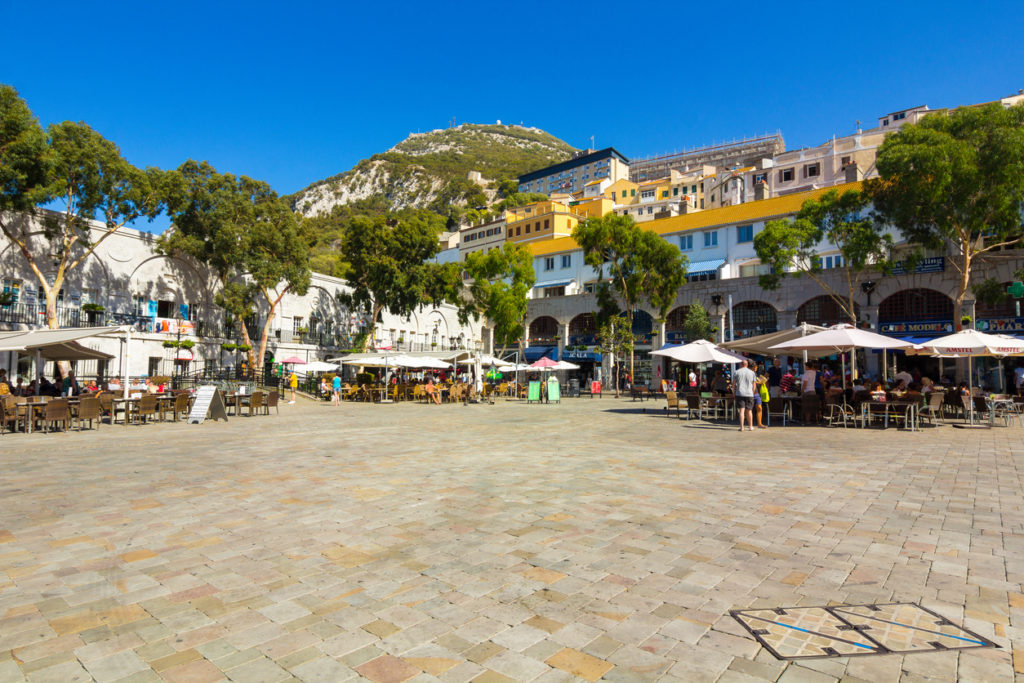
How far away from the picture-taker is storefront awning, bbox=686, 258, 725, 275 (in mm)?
39662

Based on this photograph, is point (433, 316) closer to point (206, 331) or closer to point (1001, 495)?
point (206, 331)

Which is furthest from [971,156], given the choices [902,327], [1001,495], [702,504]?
[702,504]

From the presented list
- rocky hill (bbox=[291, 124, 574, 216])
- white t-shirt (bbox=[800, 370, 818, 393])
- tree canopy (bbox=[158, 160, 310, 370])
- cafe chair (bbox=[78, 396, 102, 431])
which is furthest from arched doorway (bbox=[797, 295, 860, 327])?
rocky hill (bbox=[291, 124, 574, 216])

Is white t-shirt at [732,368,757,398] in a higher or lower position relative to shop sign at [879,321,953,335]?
lower

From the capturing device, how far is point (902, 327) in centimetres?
3052

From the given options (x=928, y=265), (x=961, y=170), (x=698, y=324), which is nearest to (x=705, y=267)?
(x=698, y=324)

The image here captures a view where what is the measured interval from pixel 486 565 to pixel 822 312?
34.5 m

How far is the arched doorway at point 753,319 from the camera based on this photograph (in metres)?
35.2

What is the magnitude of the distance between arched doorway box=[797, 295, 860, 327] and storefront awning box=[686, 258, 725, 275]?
6.85 meters

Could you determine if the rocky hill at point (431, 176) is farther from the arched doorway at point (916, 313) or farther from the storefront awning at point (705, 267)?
the arched doorway at point (916, 313)

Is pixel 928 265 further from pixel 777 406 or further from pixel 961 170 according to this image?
pixel 777 406

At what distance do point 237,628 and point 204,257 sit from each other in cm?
3283

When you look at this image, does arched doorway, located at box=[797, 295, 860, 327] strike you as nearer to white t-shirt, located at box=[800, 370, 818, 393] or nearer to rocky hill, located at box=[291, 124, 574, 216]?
white t-shirt, located at box=[800, 370, 818, 393]

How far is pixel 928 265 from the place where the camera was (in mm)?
29719
